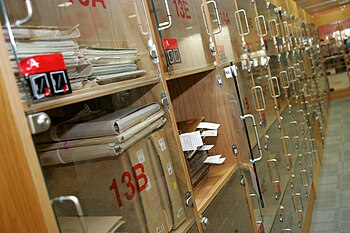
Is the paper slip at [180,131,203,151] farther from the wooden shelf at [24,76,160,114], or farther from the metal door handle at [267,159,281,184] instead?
the metal door handle at [267,159,281,184]

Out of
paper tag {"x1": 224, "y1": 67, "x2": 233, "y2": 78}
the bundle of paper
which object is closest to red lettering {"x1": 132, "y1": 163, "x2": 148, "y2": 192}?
the bundle of paper

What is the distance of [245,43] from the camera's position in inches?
104

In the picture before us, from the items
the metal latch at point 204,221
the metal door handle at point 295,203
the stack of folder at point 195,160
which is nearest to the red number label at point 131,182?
the metal latch at point 204,221

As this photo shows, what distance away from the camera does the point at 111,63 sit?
122 cm

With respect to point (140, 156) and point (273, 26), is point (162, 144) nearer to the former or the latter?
point (140, 156)

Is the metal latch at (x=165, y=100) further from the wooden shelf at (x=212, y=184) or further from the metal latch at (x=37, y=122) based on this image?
the metal latch at (x=37, y=122)

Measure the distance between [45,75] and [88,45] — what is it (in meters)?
0.47

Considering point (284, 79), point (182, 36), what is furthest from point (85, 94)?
point (284, 79)

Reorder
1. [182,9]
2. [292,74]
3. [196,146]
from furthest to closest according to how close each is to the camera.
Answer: [292,74] → [182,9] → [196,146]

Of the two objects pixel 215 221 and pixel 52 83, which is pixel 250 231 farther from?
pixel 52 83

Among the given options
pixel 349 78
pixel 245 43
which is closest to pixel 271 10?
pixel 245 43

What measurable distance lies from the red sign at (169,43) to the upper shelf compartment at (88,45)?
18 cm

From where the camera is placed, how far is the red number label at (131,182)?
1.16 meters

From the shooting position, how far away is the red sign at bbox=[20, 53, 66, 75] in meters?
0.78
